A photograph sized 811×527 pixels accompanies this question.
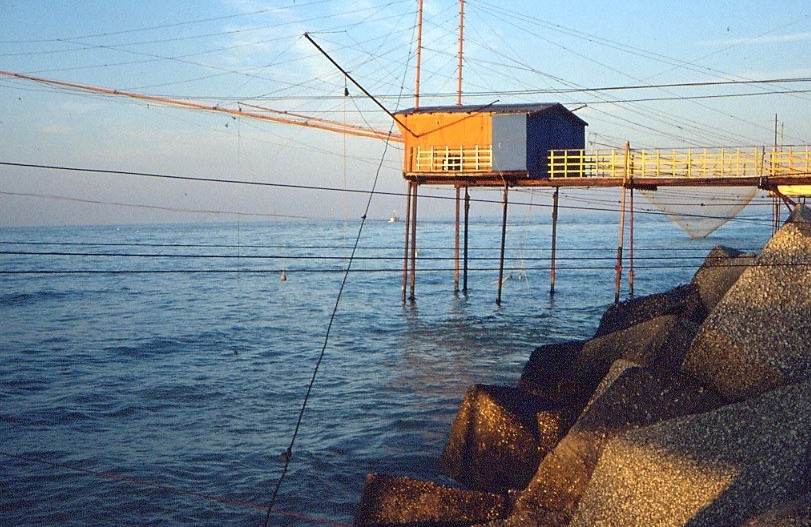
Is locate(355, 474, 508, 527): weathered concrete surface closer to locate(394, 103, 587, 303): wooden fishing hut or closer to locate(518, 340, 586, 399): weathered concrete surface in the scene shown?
locate(518, 340, 586, 399): weathered concrete surface

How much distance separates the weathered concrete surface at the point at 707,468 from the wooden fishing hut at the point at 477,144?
65.9ft

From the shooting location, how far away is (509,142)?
1094 inches

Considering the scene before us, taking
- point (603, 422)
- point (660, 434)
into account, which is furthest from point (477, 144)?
point (660, 434)

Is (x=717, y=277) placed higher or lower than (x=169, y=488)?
higher

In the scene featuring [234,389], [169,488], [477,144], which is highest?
[477,144]

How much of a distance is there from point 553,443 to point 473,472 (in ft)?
4.57

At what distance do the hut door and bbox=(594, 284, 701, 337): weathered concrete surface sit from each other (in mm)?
10826

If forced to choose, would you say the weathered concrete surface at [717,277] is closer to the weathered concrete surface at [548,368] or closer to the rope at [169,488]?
the weathered concrete surface at [548,368]

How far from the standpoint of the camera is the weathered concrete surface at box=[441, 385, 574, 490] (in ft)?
35.1

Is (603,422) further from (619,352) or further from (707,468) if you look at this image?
(619,352)

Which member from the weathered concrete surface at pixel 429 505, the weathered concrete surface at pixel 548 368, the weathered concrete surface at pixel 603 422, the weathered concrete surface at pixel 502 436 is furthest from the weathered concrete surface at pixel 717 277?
the weathered concrete surface at pixel 429 505

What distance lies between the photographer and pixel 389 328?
30.2m

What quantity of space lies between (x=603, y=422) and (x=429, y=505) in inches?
94.3

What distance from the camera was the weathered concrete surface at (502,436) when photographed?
1070cm
